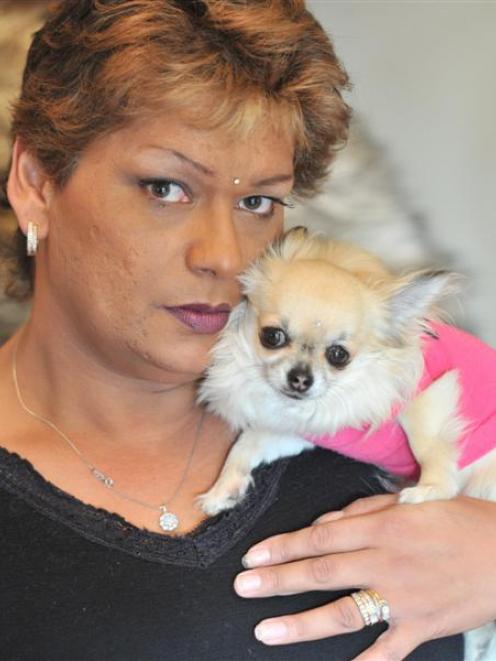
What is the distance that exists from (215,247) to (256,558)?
1.35 ft

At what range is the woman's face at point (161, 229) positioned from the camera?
1.04 m

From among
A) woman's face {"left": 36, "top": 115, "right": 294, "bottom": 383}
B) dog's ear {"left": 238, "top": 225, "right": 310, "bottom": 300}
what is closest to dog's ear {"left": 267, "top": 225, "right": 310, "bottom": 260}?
dog's ear {"left": 238, "top": 225, "right": 310, "bottom": 300}

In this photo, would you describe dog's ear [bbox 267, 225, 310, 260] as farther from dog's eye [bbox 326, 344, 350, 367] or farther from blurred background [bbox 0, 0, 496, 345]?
blurred background [bbox 0, 0, 496, 345]

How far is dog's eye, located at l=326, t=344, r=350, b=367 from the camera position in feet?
3.98

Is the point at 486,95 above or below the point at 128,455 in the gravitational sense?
above

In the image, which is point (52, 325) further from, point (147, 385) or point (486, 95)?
point (486, 95)

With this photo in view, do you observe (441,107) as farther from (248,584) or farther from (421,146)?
(248,584)

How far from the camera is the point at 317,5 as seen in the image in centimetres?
170

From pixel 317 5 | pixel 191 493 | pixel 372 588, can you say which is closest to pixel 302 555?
pixel 372 588

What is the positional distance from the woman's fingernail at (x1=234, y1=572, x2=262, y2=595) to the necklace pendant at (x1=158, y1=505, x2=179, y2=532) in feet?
0.45

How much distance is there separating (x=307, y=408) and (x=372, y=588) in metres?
0.28

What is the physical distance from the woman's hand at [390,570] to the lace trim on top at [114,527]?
51 mm

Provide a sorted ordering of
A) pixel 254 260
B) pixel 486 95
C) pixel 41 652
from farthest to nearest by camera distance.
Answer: pixel 486 95 < pixel 254 260 < pixel 41 652

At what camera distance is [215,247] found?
3.49 ft
